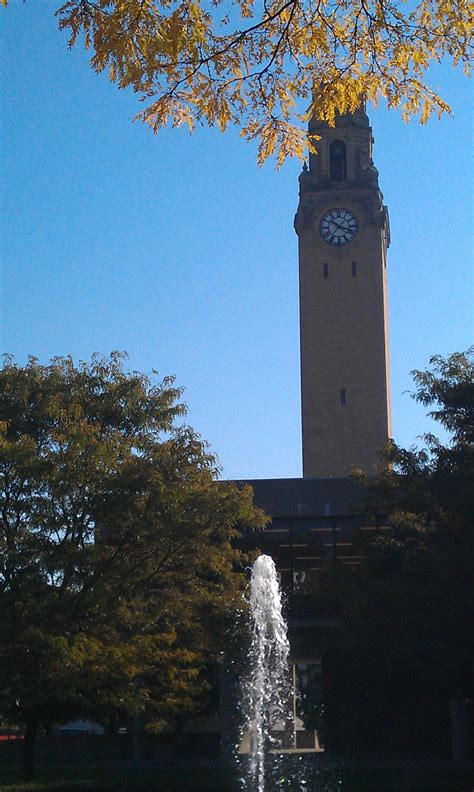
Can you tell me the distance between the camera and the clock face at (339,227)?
2237 inches

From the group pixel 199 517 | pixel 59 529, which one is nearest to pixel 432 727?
pixel 199 517

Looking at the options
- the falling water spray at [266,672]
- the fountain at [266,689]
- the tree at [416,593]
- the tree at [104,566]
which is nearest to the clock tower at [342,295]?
the tree at [416,593]

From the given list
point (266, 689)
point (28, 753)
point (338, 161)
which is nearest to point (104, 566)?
point (28, 753)

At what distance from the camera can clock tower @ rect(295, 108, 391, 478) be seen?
54875 millimetres

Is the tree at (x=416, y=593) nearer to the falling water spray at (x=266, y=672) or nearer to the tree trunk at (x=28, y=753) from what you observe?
the falling water spray at (x=266, y=672)

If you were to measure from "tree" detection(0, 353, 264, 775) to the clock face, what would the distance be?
109ft

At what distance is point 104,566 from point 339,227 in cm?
3704

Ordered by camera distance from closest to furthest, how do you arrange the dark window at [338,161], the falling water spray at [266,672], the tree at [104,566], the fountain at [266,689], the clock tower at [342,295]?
1. the tree at [104,566]
2. the fountain at [266,689]
3. the falling water spray at [266,672]
4. the clock tower at [342,295]
5. the dark window at [338,161]

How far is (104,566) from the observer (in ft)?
75.2

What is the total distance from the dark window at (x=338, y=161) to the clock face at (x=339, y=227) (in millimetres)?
1932

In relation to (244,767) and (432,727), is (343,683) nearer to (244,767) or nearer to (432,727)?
(432,727)

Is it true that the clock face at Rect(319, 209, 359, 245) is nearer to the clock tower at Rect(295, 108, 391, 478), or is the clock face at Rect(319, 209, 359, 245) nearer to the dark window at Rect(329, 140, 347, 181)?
the clock tower at Rect(295, 108, 391, 478)

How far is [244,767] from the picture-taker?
24.2m

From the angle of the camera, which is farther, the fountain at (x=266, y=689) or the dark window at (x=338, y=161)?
the dark window at (x=338, y=161)
